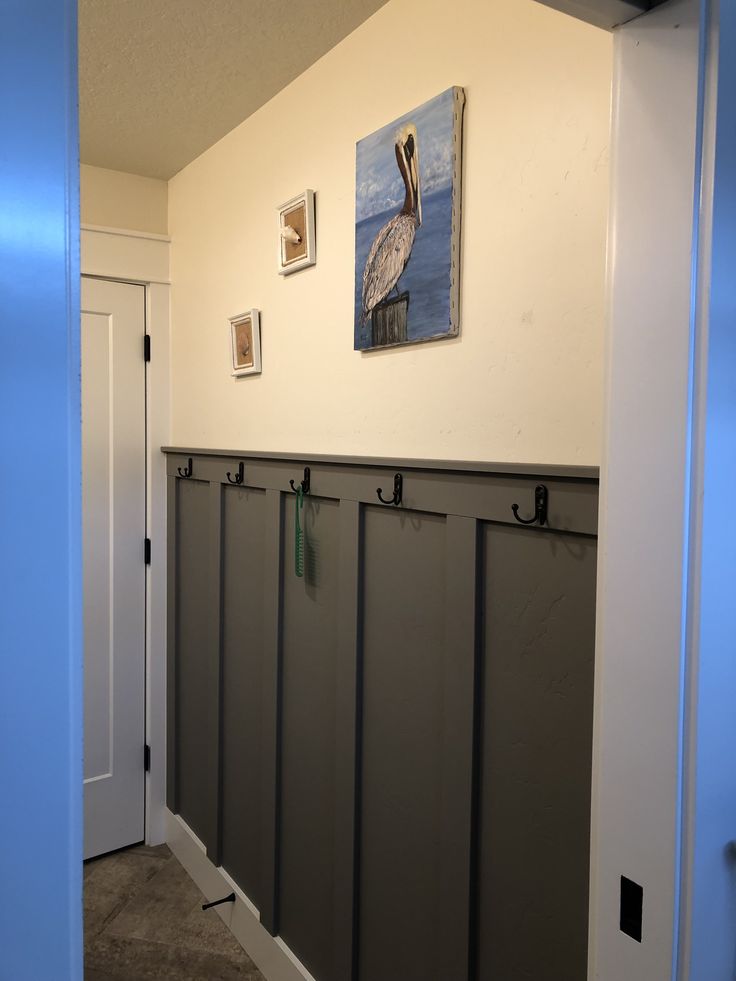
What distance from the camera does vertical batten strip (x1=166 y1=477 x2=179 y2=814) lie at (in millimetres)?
2943

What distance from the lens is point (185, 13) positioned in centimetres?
178

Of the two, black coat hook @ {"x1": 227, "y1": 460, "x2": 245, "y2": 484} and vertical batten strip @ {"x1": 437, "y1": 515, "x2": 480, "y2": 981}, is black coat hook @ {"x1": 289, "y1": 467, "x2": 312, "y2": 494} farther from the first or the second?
vertical batten strip @ {"x1": 437, "y1": 515, "x2": 480, "y2": 981}

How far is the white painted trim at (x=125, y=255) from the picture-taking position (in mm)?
2812

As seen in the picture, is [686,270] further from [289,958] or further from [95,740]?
[95,740]

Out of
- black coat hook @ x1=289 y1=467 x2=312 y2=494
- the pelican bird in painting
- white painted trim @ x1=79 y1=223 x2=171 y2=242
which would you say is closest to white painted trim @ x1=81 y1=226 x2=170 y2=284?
white painted trim @ x1=79 y1=223 x2=171 y2=242

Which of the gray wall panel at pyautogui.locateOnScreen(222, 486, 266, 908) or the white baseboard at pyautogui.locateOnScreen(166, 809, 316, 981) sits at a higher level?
the gray wall panel at pyautogui.locateOnScreen(222, 486, 266, 908)

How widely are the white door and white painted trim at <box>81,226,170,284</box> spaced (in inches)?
2.3

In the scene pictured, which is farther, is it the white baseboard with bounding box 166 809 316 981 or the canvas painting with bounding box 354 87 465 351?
the white baseboard with bounding box 166 809 316 981

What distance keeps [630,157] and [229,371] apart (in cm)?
176

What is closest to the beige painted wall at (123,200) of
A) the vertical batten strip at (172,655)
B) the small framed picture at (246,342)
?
the small framed picture at (246,342)

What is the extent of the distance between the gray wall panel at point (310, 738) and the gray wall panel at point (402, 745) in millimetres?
167

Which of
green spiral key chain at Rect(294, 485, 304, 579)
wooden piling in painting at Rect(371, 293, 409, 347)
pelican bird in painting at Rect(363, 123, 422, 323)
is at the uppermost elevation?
pelican bird in painting at Rect(363, 123, 422, 323)

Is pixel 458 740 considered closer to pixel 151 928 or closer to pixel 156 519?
pixel 151 928

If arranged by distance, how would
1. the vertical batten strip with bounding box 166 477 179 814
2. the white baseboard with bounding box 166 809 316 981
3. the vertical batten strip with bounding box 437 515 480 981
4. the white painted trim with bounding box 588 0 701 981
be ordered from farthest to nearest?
the vertical batten strip with bounding box 166 477 179 814 → the white baseboard with bounding box 166 809 316 981 → the vertical batten strip with bounding box 437 515 480 981 → the white painted trim with bounding box 588 0 701 981
